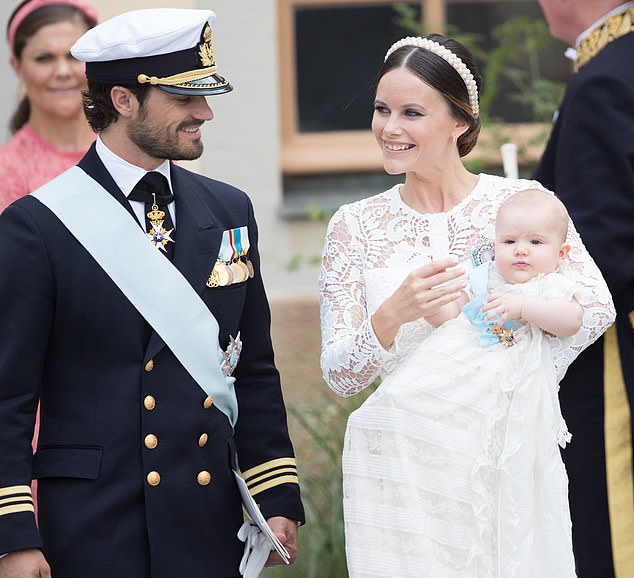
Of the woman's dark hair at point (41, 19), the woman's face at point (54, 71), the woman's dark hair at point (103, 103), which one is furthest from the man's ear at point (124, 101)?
the woman's dark hair at point (41, 19)

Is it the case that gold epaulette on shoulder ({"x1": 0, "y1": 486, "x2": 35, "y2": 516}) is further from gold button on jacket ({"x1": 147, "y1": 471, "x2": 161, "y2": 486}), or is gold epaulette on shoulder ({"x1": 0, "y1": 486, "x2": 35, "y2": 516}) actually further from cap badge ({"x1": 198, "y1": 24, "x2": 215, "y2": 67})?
cap badge ({"x1": 198, "y1": 24, "x2": 215, "y2": 67})

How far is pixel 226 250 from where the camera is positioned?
3.24 metres

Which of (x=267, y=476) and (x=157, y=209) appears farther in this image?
(x=267, y=476)

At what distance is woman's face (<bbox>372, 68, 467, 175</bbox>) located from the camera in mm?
3197

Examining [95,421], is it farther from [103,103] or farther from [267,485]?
[103,103]

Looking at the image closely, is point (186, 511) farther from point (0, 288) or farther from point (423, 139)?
point (423, 139)

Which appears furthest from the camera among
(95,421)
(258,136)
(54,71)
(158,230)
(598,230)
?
(258,136)

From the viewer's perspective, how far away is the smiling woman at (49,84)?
4371 millimetres

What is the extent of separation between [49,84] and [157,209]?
1477 millimetres

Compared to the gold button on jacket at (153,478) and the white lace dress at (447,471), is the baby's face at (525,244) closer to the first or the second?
the white lace dress at (447,471)

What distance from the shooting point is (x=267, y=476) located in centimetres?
332

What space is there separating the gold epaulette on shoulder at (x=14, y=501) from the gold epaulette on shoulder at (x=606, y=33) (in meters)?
2.21

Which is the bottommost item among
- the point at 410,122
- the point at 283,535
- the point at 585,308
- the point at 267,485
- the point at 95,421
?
the point at 283,535

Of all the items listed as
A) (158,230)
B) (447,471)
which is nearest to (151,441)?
(158,230)
